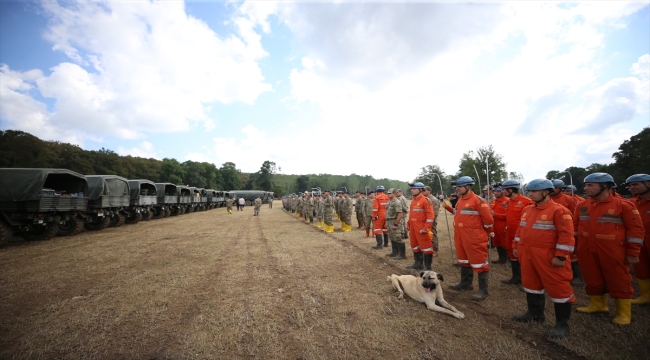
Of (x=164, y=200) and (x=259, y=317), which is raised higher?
(x=164, y=200)

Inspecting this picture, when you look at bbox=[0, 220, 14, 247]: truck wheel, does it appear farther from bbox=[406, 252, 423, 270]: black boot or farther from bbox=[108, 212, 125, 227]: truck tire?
bbox=[406, 252, 423, 270]: black boot

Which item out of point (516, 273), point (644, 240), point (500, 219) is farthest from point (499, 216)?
point (644, 240)

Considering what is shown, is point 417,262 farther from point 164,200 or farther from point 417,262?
point 164,200

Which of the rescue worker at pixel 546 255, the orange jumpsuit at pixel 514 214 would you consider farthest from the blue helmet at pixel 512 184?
the rescue worker at pixel 546 255

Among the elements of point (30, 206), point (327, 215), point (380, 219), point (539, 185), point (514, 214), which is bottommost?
point (327, 215)

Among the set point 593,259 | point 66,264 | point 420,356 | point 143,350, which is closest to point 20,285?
point 66,264

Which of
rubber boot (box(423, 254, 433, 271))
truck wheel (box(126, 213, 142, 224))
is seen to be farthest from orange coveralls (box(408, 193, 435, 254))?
truck wheel (box(126, 213, 142, 224))

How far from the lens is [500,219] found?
23.4 feet

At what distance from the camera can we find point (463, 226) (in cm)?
513

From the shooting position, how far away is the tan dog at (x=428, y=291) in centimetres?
428

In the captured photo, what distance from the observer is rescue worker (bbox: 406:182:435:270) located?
6.31 meters

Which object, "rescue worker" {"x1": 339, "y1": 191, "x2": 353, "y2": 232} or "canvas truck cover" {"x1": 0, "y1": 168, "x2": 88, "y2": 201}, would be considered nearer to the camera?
"canvas truck cover" {"x1": 0, "y1": 168, "x2": 88, "y2": 201}

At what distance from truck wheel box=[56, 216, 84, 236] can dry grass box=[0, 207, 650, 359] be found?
626 cm

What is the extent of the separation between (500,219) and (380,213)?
3953 millimetres
